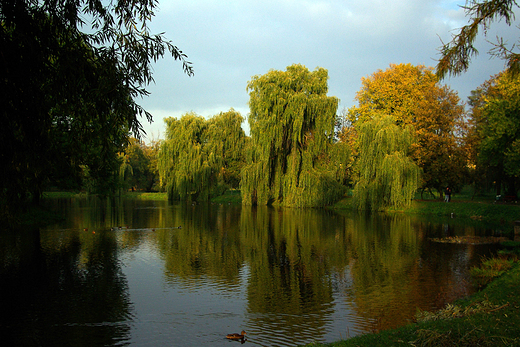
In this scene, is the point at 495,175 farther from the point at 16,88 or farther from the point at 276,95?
the point at 16,88

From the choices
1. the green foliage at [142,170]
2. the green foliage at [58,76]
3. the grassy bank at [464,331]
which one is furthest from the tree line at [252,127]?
the green foliage at [142,170]

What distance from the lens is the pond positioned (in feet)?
25.1

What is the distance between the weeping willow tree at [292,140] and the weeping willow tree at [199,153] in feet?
30.4

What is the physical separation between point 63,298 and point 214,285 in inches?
132

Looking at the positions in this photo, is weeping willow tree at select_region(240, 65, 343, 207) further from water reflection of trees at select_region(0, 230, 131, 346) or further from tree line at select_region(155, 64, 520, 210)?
water reflection of trees at select_region(0, 230, 131, 346)

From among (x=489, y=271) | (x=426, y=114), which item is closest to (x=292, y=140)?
(x=426, y=114)

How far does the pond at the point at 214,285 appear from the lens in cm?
765

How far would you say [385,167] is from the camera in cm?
3192

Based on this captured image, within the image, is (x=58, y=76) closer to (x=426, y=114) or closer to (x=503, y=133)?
(x=503, y=133)

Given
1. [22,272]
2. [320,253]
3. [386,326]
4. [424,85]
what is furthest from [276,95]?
[386,326]

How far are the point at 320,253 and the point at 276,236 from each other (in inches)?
179

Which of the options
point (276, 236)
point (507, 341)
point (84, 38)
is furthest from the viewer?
point (276, 236)

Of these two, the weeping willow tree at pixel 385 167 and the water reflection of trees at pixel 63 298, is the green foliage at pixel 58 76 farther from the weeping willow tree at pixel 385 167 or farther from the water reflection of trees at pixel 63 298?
the weeping willow tree at pixel 385 167

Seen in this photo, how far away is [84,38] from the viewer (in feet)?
24.8
